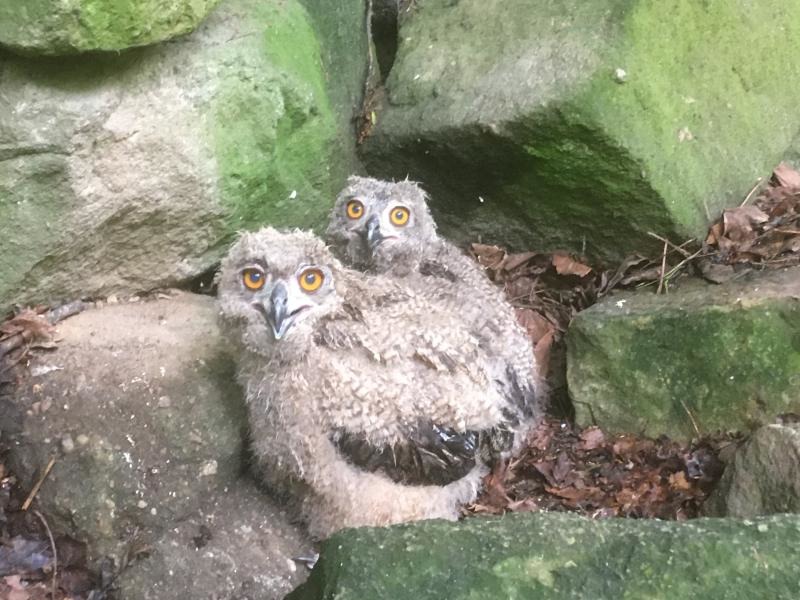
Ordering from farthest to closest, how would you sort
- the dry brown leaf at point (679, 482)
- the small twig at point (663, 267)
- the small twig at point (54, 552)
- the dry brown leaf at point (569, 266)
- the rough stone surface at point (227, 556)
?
the dry brown leaf at point (569, 266) < the small twig at point (663, 267) < the dry brown leaf at point (679, 482) < the rough stone surface at point (227, 556) < the small twig at point (54, 552)

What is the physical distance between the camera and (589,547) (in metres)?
2.04

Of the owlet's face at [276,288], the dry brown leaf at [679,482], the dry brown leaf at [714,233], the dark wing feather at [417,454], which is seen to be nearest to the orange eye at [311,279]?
the owlet's face at [276,288]

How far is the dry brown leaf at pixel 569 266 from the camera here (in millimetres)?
4375

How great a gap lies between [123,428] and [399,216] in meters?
1.51

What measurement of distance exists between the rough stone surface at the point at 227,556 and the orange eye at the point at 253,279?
88 centimetres

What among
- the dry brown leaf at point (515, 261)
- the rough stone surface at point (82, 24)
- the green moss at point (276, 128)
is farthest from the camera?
the dry brown leaf at point (515, 261)

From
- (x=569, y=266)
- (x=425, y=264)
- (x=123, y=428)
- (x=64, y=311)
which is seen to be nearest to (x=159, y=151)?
(x=64, y=311)

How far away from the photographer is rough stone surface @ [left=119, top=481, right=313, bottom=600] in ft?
10.5

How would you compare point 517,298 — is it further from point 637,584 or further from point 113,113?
point 637,584

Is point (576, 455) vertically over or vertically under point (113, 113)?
under

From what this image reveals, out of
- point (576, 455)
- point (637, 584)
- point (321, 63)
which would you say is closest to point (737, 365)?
point (576, 455)

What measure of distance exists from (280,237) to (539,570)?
1687 mm

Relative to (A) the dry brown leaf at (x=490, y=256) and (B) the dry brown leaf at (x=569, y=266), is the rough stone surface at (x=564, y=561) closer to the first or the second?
(B) the dry brown leaf at (x=569, y=266)

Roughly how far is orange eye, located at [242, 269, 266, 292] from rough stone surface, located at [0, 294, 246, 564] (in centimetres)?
56
